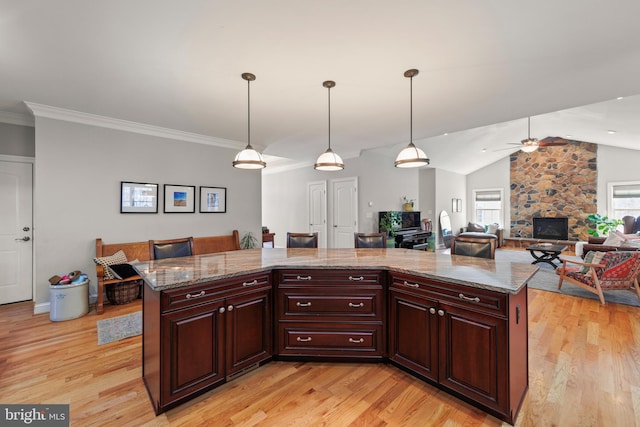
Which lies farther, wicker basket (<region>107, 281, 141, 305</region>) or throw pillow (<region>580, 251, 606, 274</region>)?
throw pillow (<region>580, 251, 606, 274</region>)

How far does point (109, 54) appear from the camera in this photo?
2.34m

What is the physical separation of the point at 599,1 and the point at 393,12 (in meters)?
1.27

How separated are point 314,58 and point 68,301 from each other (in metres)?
4.00

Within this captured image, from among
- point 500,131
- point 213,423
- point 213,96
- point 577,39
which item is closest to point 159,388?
point 213,423

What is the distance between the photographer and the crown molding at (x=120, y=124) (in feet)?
11.6

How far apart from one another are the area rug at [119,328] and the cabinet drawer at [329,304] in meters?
1.91

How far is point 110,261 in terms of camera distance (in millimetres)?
3857

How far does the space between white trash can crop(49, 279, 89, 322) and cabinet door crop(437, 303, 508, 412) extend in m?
4.15

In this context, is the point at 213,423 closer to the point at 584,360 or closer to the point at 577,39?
the point at 584,360

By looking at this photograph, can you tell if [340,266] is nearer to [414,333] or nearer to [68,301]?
[414,333]

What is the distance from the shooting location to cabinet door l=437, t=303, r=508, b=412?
1.72 meters

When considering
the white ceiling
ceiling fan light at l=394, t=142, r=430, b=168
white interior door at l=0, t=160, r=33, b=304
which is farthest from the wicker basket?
ceiling fan light at l=394, t=142, r=430, b=168

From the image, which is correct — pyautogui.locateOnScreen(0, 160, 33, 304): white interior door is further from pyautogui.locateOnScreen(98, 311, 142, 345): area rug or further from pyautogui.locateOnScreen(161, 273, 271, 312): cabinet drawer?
pyautogui.locateOnScreen(161, 273, 271, 312): cabinet drawer

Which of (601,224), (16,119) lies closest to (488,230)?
(601,224)
